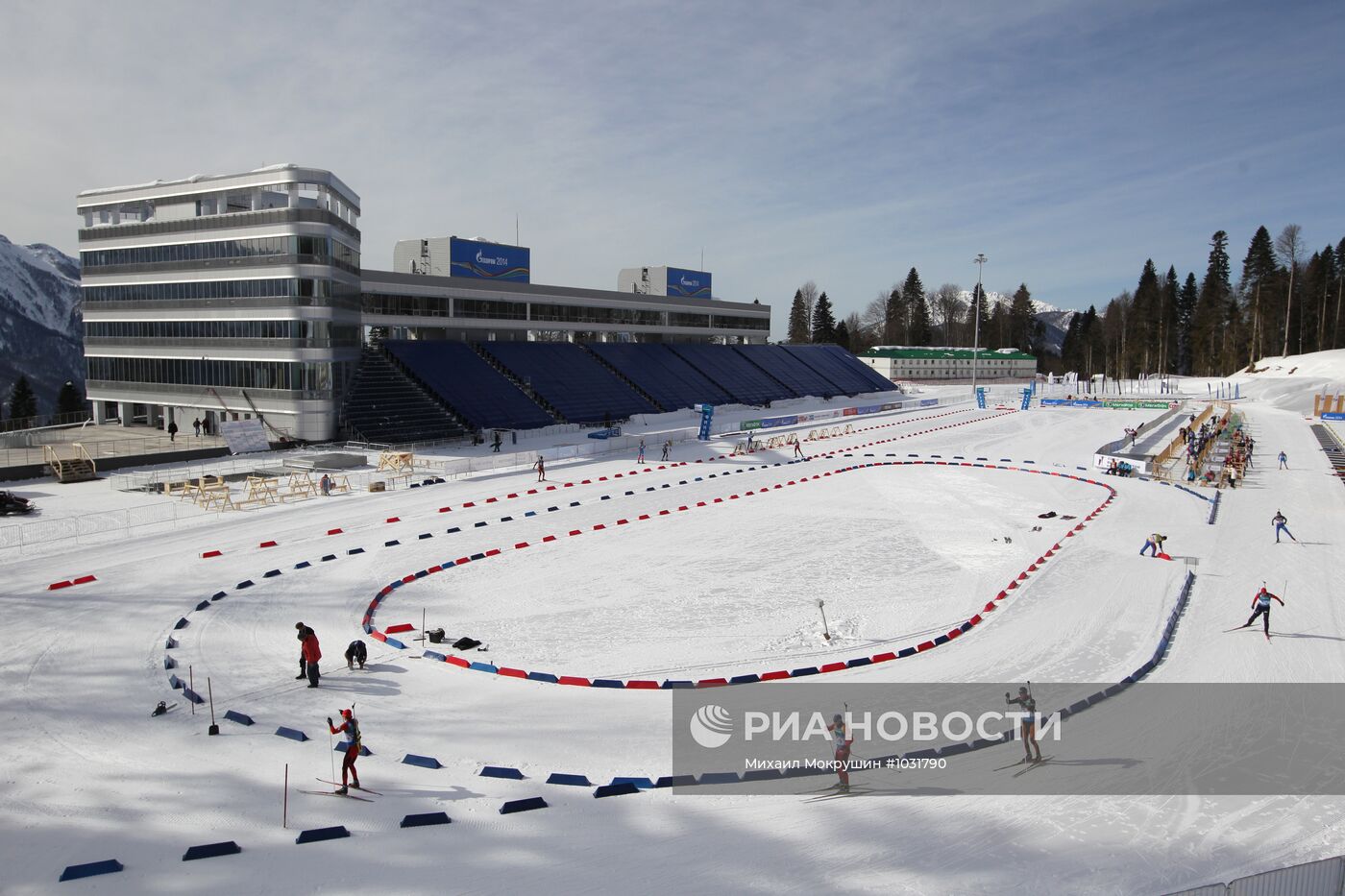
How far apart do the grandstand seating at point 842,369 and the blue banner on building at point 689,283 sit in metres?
12.9

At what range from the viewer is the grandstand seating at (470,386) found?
168 ft

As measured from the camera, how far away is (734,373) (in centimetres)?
7875

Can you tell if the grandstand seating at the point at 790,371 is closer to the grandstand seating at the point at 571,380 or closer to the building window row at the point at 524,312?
the building window row at the point at 524,312

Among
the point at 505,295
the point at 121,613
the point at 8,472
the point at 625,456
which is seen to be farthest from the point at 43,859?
the point at 505,295

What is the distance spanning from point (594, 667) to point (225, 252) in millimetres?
41244

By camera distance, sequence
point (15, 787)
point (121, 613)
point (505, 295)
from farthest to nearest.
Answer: point (505, 295) → point (121, 613) → point (15, 787)

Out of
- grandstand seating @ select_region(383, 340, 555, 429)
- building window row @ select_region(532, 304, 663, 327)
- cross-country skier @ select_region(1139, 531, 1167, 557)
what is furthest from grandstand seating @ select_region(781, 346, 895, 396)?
cross-country skier @ select_region(1139, 531, 1167, 557)

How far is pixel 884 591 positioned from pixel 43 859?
56.6 feet

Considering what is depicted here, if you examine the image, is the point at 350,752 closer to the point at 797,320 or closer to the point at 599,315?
the point at 599,315

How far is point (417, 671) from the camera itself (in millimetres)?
15391

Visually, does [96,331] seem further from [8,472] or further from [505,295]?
[505,295]

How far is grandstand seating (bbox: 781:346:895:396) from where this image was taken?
8944cm

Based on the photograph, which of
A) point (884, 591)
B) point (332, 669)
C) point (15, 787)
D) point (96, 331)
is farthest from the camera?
point (96, 331)

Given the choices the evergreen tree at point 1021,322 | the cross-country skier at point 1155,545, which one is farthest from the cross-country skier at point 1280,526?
the evergreen tree at point 1021,322
